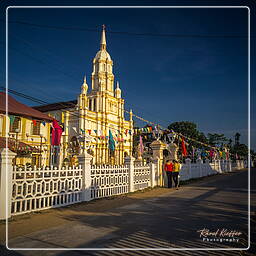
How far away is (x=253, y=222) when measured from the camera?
442 centimetres

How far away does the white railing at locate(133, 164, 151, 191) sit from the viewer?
9.98m

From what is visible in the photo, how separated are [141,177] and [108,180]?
2626 millimetres

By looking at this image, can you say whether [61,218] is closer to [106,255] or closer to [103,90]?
[106,255]

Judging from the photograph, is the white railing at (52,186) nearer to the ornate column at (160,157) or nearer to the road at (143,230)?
the road at (143,230)

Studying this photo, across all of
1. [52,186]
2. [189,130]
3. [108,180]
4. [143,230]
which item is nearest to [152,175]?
[108,180]

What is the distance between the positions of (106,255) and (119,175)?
5.90 m

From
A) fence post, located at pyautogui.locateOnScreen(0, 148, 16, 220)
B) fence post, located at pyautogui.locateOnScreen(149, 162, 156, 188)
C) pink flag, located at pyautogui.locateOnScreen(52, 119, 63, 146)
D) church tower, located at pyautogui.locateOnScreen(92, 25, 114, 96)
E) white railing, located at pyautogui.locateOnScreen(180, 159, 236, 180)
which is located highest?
church tower, located at pyautogui.locateOnScreen(92, 25, 114, 96)

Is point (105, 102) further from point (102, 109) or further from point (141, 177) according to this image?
point (141, 177)

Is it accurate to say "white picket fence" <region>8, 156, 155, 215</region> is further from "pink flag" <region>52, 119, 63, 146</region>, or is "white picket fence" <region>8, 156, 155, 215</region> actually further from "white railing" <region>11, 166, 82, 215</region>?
"pink flag" <region>52, 119, 63, 146</region>

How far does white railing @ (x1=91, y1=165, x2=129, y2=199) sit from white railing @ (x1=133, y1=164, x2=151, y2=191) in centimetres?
70

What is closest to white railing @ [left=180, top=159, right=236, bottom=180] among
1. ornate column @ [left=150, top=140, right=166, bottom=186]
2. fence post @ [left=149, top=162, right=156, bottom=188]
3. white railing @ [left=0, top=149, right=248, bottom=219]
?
ornate column @ [left=150, top=140, right=166, bottom=186]

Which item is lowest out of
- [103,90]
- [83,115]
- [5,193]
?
[5,193]

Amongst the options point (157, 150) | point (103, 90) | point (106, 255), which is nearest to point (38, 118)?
point (157, 150)

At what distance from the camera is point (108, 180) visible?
8.26m
